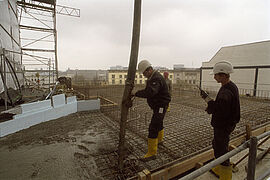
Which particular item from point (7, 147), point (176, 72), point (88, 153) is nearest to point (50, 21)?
point (7, 147)

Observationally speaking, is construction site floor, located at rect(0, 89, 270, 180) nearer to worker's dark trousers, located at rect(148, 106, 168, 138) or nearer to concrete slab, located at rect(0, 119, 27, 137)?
concrete slab, located at rect(0, 119, 27, 137)

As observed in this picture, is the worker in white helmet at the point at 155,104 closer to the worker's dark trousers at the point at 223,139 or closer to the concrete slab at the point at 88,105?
the worker's dark trousers at the point at 223,139

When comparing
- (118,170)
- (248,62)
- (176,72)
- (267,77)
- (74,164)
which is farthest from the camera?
(176,72)

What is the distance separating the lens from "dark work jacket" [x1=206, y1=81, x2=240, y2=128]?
6.17 feet

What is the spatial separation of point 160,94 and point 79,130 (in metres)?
2.87

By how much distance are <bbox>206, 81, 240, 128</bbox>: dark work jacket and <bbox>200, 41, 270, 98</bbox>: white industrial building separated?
13.8m

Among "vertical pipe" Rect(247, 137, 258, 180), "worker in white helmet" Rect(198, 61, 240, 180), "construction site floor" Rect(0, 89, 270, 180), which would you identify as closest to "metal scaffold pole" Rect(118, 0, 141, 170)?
"construction site floor" Rect(0, 89, 270, 180)

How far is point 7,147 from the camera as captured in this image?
3102 millimetres

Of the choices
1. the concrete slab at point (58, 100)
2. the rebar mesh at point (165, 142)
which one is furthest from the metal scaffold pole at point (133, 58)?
the concrete slab at point (58, 100)

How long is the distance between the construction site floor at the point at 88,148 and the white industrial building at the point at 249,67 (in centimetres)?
1129

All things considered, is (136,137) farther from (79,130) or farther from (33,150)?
(33,150)

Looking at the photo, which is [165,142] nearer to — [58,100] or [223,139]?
[223,139]

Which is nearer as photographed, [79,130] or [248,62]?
[79,130]

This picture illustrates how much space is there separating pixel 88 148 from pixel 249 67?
16.4 meters
